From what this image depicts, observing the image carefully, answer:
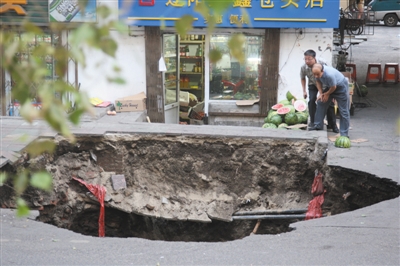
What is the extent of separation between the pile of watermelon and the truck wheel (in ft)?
78.9

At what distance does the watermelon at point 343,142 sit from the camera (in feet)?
37.8

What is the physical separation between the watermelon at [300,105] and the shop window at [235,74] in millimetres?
1465

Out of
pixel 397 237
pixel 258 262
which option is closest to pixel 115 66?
pixel 258 262

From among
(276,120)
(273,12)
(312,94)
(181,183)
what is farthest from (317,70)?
(181,183)

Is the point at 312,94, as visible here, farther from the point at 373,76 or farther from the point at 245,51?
the point at 373,76

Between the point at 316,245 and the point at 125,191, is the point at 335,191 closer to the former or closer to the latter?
the point at 316,245

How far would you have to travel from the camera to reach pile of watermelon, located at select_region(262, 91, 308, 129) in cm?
1305

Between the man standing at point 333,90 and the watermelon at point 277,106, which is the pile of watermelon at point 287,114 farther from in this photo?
the man standing at point 333,90

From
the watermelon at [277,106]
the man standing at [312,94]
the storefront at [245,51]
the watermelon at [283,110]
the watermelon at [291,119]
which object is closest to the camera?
the man standing at [312,94]

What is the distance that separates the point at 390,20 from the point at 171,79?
79.1 ft

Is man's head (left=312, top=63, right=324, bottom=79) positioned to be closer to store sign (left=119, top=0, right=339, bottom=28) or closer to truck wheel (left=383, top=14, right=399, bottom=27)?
store sign (left=119, top=0, right=339, bottom=28)

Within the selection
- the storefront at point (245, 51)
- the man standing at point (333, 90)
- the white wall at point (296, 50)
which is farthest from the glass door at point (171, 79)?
the man standing at point (333, 90)

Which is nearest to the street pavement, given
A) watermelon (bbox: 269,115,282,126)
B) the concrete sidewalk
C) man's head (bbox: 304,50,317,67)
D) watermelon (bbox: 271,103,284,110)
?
the concrete sidewalk

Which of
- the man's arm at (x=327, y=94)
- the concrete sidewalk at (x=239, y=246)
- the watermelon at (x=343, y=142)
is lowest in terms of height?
the concrete sidewalk at (x=239, y=246)
